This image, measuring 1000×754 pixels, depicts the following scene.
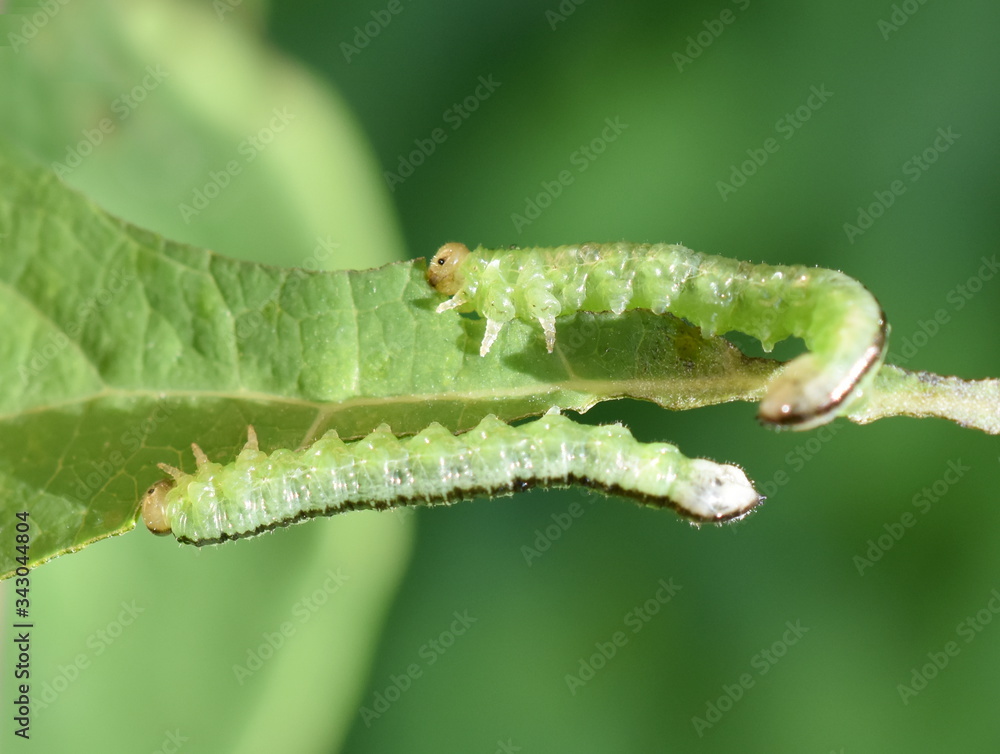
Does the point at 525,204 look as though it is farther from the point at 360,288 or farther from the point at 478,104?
the point at 360,288

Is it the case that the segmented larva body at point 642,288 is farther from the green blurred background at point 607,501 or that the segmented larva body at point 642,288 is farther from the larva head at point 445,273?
the green blurred background at point 607,501

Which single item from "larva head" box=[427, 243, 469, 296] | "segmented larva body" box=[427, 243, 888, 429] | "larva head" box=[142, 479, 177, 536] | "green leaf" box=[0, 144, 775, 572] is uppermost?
"segmented larva body" box=[427, 243, 888, 429]

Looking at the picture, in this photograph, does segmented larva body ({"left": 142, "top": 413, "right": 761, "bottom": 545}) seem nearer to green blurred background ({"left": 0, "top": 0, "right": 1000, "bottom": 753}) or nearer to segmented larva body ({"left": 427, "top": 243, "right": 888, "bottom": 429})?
segmented larva body ({"left": 427, "top": 243, "right": 888, "bottom": 429})

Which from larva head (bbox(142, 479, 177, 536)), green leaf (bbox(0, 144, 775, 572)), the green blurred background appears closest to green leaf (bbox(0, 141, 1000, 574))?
green leaf (bbox(0, 144, 775, 572))

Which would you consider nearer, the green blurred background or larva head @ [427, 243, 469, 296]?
larva head @ [427, 243, 469, 296]

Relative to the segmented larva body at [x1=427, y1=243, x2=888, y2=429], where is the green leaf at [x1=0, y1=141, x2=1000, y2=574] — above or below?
below

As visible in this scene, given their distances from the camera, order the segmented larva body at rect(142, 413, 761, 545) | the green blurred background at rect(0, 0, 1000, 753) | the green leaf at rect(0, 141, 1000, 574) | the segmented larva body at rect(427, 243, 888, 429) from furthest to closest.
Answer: the green blurred background at rect(0, 0, 1000, 753) → the segmented larva body at rect(142, 413, 761, 545) → the segmented larva body at rect(427, 243, 888, 429) → the green leaf at rect(0, 141, 1000, 574)

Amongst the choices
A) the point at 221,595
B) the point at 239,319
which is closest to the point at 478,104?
the point at 239,319
